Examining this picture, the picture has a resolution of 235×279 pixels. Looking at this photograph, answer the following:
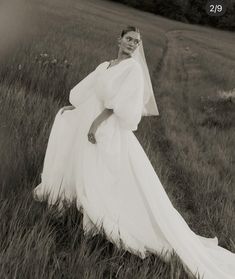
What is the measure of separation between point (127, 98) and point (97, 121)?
236 mm

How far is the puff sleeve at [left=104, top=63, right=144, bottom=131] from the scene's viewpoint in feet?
11.9

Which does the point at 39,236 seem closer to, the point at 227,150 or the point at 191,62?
the point at 227,150

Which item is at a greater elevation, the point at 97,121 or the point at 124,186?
the point at 97,121

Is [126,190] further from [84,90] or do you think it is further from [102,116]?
[84,90]

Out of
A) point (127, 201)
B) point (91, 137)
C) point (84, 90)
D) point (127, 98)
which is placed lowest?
point (127, 201)

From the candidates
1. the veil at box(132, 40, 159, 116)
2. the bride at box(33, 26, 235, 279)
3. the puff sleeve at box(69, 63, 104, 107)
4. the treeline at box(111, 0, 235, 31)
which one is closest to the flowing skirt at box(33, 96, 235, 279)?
the bride at box(33, 26, 235, 279)

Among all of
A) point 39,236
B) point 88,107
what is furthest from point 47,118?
point 39,236

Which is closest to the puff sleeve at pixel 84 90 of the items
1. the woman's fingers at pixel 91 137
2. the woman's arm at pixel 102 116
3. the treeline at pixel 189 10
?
the woman's arm at pixel 102 116

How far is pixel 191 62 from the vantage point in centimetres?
2180

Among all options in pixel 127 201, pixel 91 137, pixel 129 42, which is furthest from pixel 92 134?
pixel 129 42

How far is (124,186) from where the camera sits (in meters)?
3.63

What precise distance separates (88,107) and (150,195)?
2.39ft

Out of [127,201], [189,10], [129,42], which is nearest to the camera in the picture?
[127,201]

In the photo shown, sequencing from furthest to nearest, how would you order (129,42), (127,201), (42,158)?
(42,158)
(129,42)
(127,201)
